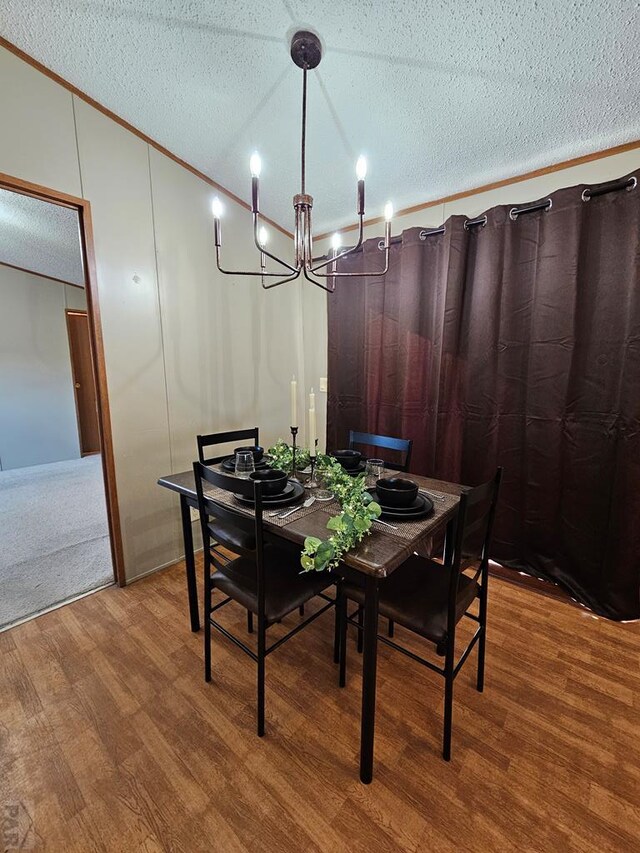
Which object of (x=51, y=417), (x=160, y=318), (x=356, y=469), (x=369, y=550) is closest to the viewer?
(x=369, y=550)

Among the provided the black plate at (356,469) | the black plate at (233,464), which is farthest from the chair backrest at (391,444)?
the black plate at (233,464)

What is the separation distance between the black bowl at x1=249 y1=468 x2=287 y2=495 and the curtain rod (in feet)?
4.90

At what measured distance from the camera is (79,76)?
1.79 metres

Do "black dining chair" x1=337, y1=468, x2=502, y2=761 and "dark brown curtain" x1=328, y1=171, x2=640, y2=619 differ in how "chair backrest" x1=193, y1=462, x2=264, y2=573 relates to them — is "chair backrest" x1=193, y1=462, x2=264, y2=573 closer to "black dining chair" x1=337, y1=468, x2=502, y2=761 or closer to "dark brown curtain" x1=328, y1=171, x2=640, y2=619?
"black dining chair" x1=337, y1=468, x2=502, y2=761

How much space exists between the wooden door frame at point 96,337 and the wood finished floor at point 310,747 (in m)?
0.53

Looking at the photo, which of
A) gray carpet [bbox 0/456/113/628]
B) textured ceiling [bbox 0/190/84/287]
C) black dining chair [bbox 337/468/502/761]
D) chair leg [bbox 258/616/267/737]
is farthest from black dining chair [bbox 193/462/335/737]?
textured ceiling [bbox 0/190/84/287]

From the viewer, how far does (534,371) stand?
6.84ft

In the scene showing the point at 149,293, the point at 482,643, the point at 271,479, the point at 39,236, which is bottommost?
the point at 482,643

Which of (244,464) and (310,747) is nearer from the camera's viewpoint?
(310,747)

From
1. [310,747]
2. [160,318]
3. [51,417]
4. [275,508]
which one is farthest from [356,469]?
[51,417]

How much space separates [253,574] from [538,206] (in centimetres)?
246

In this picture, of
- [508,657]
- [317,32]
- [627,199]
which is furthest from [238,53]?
[508,657]

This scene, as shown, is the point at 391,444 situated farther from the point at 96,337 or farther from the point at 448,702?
the point at 96,337

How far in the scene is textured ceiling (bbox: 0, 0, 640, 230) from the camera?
1.38 m
